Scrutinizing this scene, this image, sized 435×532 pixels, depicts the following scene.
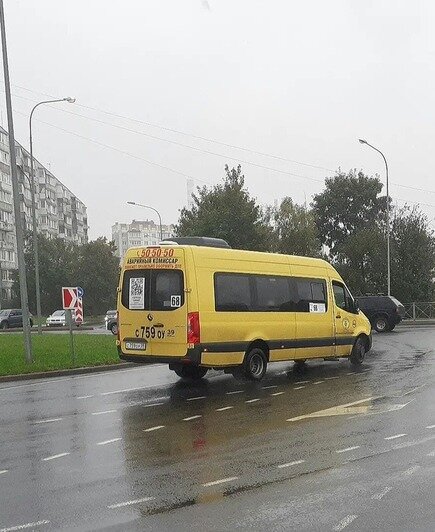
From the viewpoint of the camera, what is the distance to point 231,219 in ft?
154

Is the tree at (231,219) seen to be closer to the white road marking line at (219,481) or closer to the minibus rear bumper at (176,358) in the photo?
the minibus rear bumper at (176,358)

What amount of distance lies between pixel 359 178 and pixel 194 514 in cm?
6866

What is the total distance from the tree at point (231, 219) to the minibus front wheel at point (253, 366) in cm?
3092

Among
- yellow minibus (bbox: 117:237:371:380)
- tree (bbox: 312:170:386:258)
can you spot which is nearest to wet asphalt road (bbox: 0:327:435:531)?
yellow minibus (bbox: 117:237:371:380)

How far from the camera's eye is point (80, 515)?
6180 millimetres

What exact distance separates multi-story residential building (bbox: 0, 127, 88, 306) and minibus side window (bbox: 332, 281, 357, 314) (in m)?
58.0

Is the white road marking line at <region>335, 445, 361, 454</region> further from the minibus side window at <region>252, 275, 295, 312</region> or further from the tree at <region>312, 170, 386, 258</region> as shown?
the tree at <region>312, 170, 386, 258</region>

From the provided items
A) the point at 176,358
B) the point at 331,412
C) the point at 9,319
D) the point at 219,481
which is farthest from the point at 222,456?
the point at 9,319

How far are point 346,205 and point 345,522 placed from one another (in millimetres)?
67810

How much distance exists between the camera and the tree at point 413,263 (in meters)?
47.6

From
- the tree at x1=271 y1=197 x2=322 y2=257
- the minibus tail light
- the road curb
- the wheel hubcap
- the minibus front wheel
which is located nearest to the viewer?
the minibus tail light

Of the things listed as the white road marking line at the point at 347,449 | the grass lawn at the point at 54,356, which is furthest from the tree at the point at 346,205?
the white road marking line at the point at 347,449

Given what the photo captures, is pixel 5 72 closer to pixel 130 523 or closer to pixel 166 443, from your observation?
pixel 166 443

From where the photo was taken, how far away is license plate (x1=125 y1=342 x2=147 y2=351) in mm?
→ 14969
